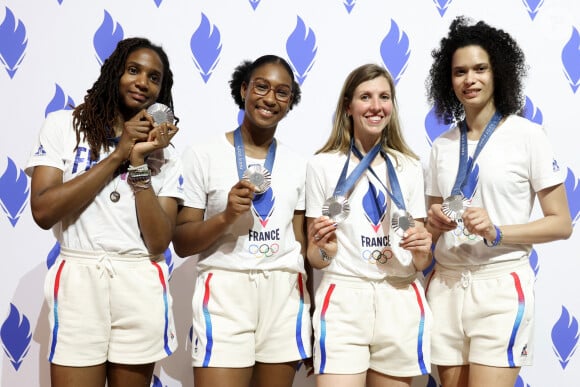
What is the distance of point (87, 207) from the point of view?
2.06 m

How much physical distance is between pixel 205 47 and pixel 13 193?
50.9 inches

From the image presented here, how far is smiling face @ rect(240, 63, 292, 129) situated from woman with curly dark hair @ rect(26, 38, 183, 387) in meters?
0.37

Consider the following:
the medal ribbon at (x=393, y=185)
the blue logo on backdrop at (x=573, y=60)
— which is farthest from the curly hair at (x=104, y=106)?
the blue logo on backdrop at (x=573, y=60)

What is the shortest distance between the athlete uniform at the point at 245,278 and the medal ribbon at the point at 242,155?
3 cm

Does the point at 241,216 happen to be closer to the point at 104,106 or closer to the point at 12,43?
the point at 104,106

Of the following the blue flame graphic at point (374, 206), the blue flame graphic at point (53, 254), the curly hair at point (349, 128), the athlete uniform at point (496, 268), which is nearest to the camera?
the athlete uniform at point (496, 268)

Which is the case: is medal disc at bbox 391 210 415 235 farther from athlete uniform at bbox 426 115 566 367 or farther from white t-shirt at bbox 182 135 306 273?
white t-shirt at bbox 182 135 306 273

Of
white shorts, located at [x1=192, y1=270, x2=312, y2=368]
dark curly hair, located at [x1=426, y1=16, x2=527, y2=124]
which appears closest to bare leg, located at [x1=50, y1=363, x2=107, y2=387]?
white shorts, located at [x1=192, y1=270, x2=312, y2=368]

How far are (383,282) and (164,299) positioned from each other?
0.87 meters

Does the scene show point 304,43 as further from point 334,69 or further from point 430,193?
point 430,193

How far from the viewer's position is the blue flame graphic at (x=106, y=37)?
3.06 m

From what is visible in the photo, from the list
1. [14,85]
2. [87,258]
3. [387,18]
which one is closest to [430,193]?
[387,18]

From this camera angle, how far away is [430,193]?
2.55m

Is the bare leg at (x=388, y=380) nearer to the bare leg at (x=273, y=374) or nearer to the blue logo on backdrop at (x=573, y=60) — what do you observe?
the bare leg at (x=273, y=374)
